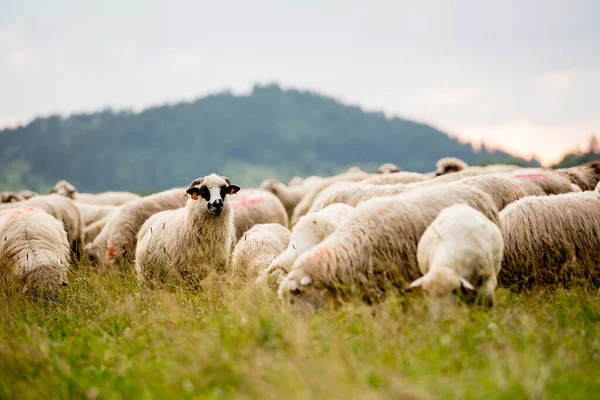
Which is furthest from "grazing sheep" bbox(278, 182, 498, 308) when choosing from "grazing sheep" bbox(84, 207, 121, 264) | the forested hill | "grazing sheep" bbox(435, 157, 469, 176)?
the forested hill

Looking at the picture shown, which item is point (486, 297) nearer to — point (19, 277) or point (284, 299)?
point (284, 299)

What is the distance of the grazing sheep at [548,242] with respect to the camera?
7.38 metres

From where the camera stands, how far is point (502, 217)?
7.77 m

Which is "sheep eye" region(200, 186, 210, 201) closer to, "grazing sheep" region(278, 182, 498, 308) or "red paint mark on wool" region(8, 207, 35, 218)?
"grazing sheep" region(278, 182, 498, 308)

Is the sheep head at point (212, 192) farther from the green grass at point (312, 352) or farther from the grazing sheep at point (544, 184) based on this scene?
the grazing sheep at point (544, 184)

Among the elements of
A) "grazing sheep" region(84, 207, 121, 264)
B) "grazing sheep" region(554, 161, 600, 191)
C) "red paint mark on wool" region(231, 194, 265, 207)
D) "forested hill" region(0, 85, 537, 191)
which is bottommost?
"forested hill" region(0, 85, 537, 191)

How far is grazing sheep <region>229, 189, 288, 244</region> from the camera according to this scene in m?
12.5

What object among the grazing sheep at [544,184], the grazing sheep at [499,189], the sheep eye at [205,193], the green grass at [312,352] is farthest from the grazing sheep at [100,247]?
the grazing sheep at [544,184]

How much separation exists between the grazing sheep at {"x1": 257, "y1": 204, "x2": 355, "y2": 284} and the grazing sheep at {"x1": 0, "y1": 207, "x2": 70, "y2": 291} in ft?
9.81

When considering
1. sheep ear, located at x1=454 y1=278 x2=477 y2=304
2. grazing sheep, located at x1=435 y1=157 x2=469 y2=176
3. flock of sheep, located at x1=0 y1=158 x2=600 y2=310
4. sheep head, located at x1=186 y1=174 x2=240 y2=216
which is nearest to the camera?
sheep ear, located at x1=454 y1=278 x2=477 y2=304

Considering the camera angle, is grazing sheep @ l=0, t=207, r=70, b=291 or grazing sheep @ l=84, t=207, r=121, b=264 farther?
grazing sheep @ l=84, t=207, r=121, b=264


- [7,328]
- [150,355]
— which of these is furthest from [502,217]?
[7,328]

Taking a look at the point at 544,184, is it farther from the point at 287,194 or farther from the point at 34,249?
the point at 287,194

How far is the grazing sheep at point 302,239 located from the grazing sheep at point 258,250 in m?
0.85
